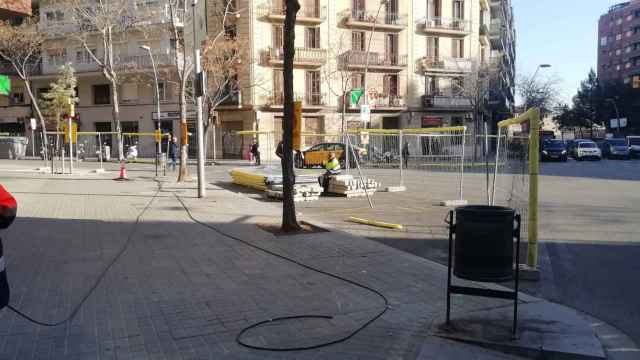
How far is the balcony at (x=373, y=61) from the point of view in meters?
44.9

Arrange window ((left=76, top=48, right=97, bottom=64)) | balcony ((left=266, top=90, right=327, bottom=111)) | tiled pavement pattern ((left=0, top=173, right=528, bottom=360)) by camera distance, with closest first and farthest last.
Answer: tiled pavement pattern ((left=0, top=173, right=528, bottom=360)) → balcony ((left=266, top=90, right=327, bottom=111)) → window ((left=76, top=48, right=97, bottom=64))

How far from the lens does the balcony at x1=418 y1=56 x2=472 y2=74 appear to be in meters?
48.8

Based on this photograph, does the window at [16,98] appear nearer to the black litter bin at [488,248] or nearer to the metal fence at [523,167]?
the metal fence at [523,167]

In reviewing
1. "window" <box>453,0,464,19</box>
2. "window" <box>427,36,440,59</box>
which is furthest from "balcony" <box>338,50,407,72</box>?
"window" <box>453,0,464,19</box>

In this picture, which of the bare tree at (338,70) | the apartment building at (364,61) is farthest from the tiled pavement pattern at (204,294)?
the bare tree at (338,70)

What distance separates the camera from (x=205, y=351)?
4293mm

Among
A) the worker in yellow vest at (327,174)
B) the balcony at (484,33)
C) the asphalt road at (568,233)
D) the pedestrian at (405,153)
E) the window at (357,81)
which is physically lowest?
the asphalt road at (568,233)

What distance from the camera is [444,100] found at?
162 ft

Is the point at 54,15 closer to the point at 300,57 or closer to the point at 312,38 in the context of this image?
the point at 300,57

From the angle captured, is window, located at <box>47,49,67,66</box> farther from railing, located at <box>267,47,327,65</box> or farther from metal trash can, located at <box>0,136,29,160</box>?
railing, located at <box>267,47,327,65</box>

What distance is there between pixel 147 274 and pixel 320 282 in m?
2.10

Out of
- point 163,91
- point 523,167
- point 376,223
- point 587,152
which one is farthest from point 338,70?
point 523,167

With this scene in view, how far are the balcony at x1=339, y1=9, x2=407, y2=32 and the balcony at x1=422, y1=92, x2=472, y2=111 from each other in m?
6.55

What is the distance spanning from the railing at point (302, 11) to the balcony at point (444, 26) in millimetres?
9437
